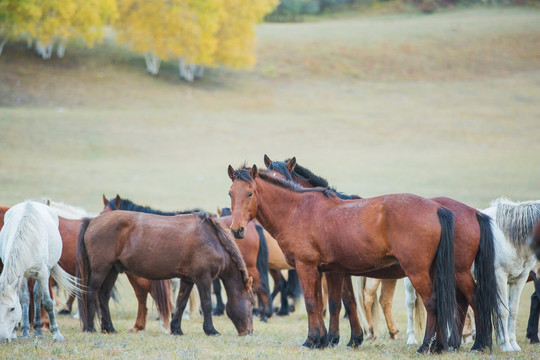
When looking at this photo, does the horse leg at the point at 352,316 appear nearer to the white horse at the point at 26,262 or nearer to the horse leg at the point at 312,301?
the horse leg at the point at 312,301

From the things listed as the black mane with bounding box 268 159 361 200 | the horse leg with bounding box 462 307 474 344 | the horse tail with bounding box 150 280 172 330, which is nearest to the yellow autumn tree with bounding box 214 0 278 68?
the horse tail with bounding box 150 280 172 330

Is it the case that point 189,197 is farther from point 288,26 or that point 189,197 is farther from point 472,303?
point 288,26

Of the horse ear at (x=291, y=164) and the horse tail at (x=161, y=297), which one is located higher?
the horse ear at (x=291, y=164)

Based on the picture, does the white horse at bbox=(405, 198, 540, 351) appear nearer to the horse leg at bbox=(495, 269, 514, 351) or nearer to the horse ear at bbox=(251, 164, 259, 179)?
Result: the horse leg at bbox=(495, 269, 514, 351)

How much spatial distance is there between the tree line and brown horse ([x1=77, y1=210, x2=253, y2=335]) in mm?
41856

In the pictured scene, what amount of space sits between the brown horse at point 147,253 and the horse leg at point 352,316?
208 centimetres

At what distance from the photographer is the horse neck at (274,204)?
8188 mm

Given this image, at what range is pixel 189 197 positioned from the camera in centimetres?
2812

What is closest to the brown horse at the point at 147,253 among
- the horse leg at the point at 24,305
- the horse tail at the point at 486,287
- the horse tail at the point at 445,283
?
the horse leg at the point at 24,305

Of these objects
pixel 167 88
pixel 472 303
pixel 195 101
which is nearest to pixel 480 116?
pixel 195 101

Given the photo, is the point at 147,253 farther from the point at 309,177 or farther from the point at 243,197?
the point at 309,177

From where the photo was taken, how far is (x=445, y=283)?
7105 millimetres

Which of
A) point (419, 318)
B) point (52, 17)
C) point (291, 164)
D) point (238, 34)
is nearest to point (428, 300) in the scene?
point (419, 318)

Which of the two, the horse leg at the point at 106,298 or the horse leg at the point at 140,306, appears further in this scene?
the horse leg at the point at 140,306
